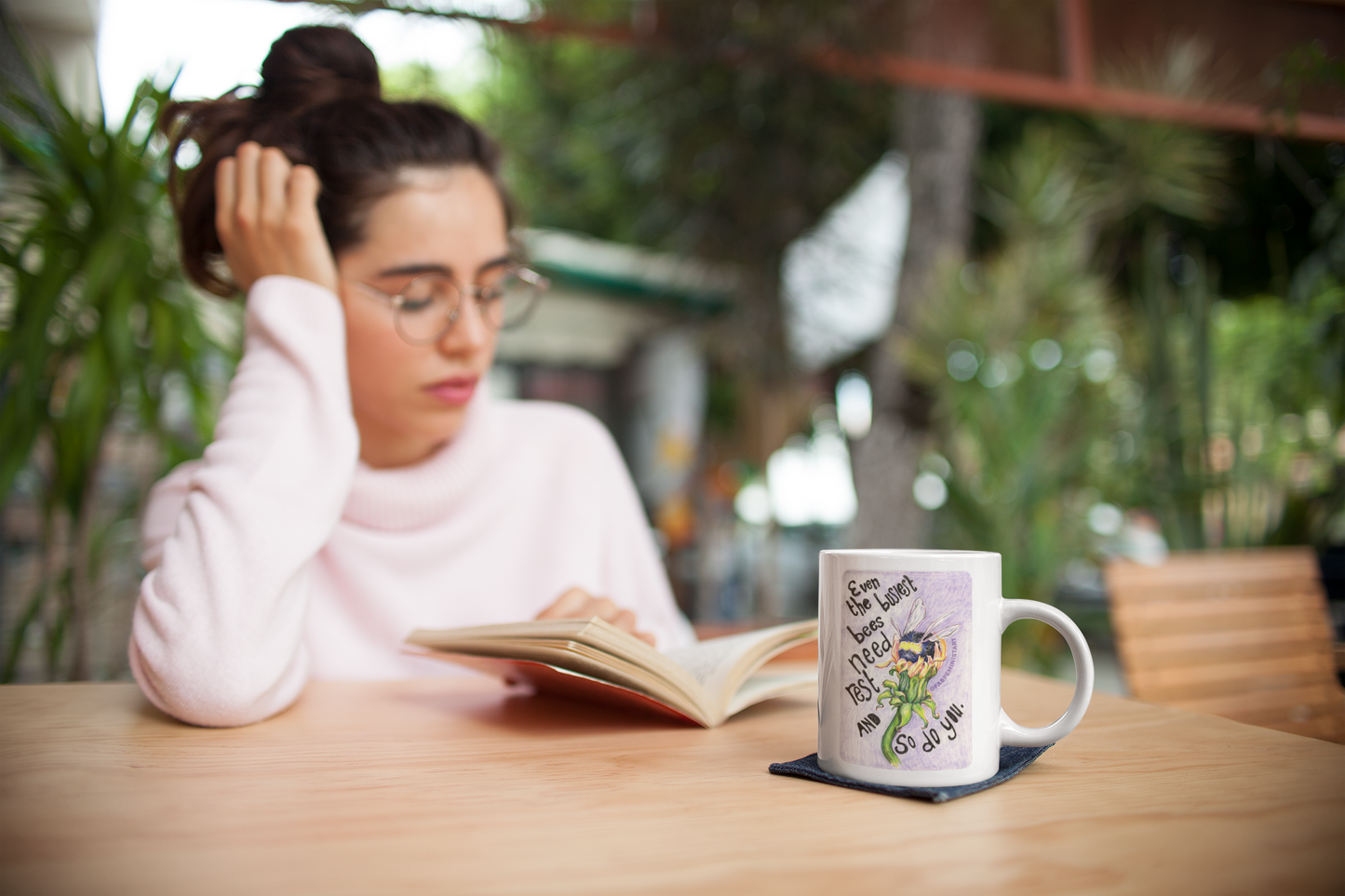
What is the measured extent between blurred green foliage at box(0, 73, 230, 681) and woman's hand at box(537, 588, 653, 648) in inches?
43.7

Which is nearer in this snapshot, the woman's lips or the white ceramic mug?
the white ceramic mug

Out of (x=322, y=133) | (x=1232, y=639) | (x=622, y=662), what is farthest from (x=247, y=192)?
(x=1232, y=639)

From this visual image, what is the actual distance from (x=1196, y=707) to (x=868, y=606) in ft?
3.30

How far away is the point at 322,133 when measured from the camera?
46.3 inches

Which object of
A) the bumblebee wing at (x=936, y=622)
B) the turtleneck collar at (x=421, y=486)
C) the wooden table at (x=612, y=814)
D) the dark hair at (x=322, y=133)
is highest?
the dark hair at (x=322, y=133)

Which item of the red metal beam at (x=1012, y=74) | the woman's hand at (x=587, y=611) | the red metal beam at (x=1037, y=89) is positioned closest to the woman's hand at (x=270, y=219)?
the woman's hand at (x=587, y=611)

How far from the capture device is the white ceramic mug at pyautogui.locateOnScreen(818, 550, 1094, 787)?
1.95 ft

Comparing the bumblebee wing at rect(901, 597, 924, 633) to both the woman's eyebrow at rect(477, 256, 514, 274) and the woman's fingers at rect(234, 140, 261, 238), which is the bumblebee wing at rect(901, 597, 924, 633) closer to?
the woman's eyebrow at rect(477, 256, 514, 274)

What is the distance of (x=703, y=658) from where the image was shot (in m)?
0.90

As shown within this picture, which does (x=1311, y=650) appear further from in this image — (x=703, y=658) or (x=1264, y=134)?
(x=1264, y=134)

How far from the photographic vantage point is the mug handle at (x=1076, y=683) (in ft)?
2.02

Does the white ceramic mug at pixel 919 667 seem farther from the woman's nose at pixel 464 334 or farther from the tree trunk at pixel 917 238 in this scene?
the tree trunk at pixel 917 238

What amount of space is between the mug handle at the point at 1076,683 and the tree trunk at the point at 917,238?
3451 mm

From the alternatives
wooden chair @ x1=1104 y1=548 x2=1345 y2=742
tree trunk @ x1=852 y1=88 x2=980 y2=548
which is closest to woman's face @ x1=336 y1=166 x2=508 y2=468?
wooden chair @ x1=1104 y1=548 x2=1345 y2=742
